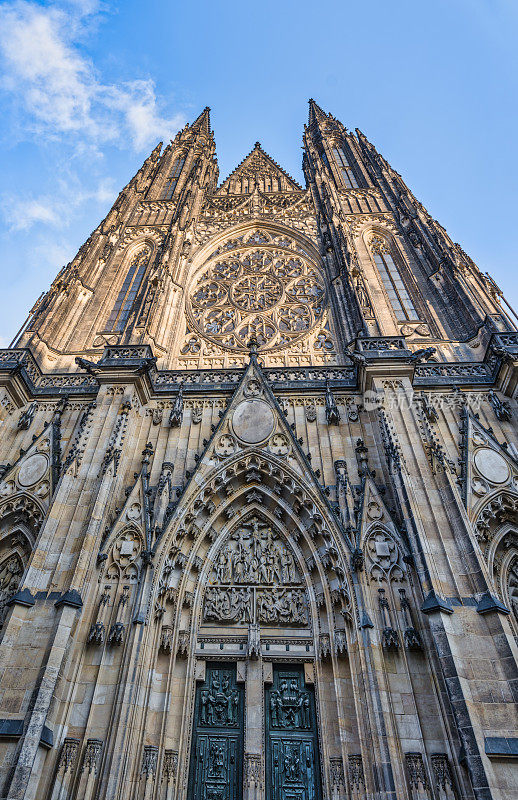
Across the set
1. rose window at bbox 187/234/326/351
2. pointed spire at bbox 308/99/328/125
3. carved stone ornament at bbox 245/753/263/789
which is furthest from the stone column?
pointed spire at bbox 308/99/328/125

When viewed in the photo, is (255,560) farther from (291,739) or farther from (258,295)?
(258,295)

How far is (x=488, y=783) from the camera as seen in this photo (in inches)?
224

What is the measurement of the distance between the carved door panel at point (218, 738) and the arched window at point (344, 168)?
1751cm

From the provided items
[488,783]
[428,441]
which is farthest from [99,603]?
[428,441]

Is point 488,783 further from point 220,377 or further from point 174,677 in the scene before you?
point 220,377

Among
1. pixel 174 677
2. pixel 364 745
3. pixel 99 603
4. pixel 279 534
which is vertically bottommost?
pixel 364 745

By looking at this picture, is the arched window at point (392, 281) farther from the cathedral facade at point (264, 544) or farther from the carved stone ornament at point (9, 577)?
the carved stone ornament at point (9, 577)

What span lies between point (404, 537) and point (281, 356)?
595 centimetres

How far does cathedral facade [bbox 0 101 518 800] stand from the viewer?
22.1 ft

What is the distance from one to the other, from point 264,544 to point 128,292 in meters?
9.39

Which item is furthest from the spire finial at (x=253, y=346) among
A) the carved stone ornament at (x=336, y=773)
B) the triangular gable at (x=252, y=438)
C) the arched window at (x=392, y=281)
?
the carved stone ornament at (x=336, y=773)

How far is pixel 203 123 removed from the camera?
88.7 feet

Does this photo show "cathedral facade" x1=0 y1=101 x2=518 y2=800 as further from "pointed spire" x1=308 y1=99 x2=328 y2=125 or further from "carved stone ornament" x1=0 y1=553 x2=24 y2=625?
"pointed spire" x1=308 y1=99 x2=328 y2=125

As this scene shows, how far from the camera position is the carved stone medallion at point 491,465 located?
9.05 metres
